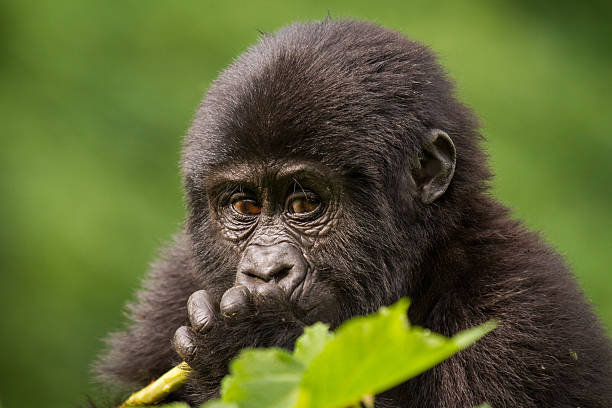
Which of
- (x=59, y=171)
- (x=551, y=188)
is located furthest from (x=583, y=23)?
(x=59, y=171)

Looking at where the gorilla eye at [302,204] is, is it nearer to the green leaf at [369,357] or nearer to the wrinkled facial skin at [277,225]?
the wrinkled facial skin at [277,225]

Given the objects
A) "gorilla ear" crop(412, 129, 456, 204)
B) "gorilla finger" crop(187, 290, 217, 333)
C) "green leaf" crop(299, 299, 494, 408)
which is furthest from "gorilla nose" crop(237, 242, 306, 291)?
"green leaf" crop(299, 299, 494, 408)

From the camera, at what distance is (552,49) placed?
897cm

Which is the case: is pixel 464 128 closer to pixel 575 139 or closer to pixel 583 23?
pixel 575 139

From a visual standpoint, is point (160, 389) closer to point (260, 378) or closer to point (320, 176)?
point (320, 176)

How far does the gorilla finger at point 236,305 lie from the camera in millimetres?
3463

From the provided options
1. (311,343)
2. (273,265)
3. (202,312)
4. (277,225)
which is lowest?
(202,312)

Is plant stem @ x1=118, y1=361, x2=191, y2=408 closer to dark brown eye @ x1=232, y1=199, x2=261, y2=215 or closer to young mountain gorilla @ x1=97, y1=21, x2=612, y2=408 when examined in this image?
young mountain gorilla @ x1=97, y1=21, x2=612, y2=408

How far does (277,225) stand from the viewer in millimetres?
3877

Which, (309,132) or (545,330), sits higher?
(309,132)

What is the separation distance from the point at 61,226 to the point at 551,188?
423 centimetres

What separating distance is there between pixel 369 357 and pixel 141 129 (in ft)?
24.6

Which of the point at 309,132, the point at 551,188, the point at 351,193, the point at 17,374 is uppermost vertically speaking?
the point at 309,132

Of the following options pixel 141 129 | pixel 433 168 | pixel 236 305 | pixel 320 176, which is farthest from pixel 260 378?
pixel 141 129
